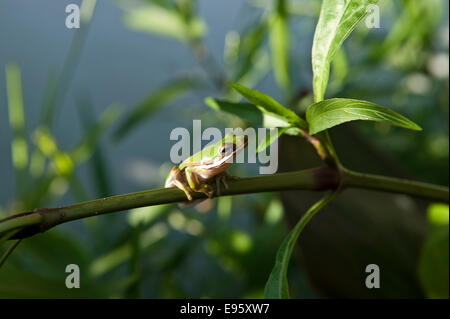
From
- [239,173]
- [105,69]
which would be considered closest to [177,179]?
[239,173]

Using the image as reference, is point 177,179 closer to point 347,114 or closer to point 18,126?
point 347,114

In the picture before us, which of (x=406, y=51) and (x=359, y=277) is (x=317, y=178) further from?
(x=406, y=51)

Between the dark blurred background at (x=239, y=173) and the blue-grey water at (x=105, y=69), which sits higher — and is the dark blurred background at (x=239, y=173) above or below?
below

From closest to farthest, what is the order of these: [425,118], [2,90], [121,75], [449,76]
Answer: [449,76]
[425,118]
[2,90]
[121,75]

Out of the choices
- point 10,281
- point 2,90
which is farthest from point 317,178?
point 2,90

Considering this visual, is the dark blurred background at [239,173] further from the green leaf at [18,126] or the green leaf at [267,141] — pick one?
the green leaf at [267,141]

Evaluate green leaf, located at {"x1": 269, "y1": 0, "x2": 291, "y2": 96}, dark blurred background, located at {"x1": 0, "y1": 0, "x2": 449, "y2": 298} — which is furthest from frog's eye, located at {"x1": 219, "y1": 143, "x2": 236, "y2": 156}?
green leaf, located at {"x1": 269, "y1": 0, "x2": 291, "y2": 96}

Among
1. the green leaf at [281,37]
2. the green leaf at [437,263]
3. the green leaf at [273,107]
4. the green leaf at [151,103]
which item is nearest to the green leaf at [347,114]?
the green leaf at [273,107]
